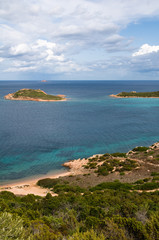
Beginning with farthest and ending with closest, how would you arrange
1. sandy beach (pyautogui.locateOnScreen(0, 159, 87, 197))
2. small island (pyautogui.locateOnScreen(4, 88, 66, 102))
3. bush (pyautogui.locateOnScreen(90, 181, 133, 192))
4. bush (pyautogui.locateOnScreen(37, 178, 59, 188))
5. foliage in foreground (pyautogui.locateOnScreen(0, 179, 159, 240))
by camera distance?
small island (pyautogui.locateOnScreen(4, 88, 66, 102)) < bush (pyautogui.locateOnScreen(37, 178, 59, 188)) < sandy beach (pyautogui.locateOnScreen(0, 159, 87, 197)) < bush (pyautogui.locateOnScreen(90, 181, 133, 192)) < foliage in foreground (pyautogui.locateOnScreen(0, 179, 159, 240))

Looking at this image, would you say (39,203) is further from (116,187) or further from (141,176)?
(141,176)

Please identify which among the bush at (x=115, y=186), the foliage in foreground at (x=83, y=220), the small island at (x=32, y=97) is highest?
the small island at (x=32, y=97)

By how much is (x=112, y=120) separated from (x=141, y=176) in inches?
1838

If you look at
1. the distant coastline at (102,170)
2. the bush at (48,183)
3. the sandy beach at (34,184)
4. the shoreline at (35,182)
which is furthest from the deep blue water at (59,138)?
the bush at (48,183)

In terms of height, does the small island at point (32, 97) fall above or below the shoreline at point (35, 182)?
above

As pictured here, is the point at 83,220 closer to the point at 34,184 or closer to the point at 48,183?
the point at 48,183

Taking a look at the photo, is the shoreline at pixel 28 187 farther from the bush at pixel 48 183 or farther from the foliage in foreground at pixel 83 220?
the foliage in foreground at pixel 83 220

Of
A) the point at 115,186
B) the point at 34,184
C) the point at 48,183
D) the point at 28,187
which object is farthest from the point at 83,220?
the point at 34,184

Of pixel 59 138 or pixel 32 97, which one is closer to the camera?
pixel 59 138

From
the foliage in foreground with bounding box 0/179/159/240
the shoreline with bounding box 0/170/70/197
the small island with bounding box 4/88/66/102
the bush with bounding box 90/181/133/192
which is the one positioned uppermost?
the small island with bounding box 4/88/66/102

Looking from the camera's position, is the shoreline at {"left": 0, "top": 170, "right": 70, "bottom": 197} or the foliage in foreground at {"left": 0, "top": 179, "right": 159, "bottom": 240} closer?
the foliage in foreground at {"left": 0, "top": 179, "right": 159, "bottom": 240}

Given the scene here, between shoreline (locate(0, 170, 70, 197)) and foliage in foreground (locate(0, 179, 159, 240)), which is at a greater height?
foliage in foreground (locate(0, 179, 159, 240))

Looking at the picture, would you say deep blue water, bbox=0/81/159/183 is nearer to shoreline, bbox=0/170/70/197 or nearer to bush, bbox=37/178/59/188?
shoreline, bbox=0/170/70/197

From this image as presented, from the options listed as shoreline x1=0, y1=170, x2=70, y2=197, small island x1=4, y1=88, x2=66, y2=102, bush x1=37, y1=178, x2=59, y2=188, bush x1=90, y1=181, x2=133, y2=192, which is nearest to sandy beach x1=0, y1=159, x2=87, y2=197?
shoreline x1=0, y1=170, x2=70, y2=197
